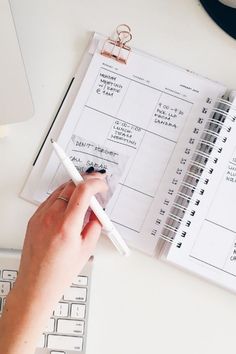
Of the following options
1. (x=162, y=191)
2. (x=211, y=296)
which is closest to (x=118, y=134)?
(x=162, y=191)

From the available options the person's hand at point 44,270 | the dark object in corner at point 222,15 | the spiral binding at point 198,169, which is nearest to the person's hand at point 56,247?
the person's hand at point 44,270

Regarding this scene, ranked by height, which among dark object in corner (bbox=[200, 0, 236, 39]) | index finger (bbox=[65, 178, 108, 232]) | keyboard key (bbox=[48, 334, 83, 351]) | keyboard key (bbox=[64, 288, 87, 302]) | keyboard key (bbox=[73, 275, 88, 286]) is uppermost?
dark object in corner (bbox=[200, 0, 236, 39])

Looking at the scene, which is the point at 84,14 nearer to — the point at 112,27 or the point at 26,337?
the point at 112,27

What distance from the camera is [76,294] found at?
737 millimetres

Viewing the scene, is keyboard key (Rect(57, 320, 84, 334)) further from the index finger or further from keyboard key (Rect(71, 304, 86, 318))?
the index finger

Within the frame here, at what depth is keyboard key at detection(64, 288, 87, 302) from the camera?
735mm

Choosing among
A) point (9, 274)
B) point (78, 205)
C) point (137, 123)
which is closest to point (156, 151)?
point (137, 123)

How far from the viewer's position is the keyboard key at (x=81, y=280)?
738mm

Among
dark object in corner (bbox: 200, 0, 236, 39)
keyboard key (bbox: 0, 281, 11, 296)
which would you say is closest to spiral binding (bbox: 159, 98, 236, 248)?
dark object in corner (bbox: 200, 0, 236, 39)

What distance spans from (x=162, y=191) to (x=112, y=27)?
0.24 meters

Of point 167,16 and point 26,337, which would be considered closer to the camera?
point 26,337

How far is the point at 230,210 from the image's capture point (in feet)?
2.43

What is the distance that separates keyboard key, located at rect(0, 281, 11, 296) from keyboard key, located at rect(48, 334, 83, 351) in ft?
0.26

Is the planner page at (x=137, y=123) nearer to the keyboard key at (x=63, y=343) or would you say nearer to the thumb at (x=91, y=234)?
the thumb at (x=91, y=234)
